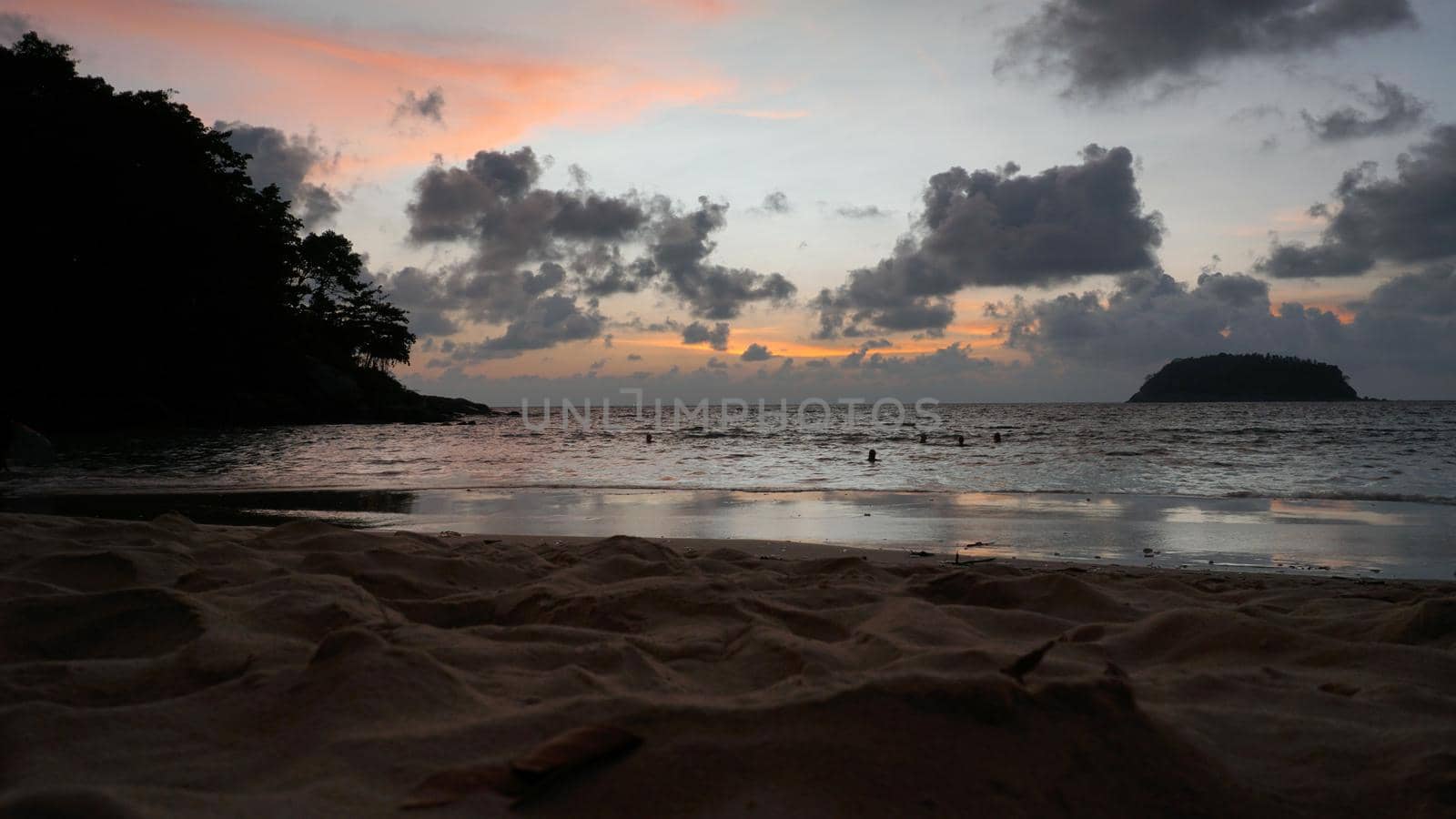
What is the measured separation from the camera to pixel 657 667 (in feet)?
7.64

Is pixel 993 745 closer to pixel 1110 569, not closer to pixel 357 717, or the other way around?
pixel 357 717

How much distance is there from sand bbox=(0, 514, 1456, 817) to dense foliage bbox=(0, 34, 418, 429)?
29271 millimetres

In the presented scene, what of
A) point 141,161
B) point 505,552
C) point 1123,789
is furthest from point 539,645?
Result: point 141,161

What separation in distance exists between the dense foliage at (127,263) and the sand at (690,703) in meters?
29.3


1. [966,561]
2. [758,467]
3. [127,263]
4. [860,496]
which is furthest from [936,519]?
[127,263]

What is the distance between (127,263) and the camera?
2734 centimetres

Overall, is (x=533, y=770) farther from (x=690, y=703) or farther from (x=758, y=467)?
Result: (x=758, y=467)

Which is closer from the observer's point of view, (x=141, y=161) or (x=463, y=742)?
(x=463, y=742)

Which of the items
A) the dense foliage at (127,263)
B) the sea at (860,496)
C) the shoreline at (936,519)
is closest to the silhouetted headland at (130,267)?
the dense foliage at (127,263)

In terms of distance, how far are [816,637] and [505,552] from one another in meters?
2.69

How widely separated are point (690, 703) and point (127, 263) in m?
33.4

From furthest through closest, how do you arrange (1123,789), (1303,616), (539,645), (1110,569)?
(1110,569) < (1303,616) < (539,645) < (1123,789)

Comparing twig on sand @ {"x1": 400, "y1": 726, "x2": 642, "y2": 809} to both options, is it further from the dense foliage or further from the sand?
the dense foliage

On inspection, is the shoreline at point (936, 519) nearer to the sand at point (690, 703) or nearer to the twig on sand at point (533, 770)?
the sand at point (690, 703)
